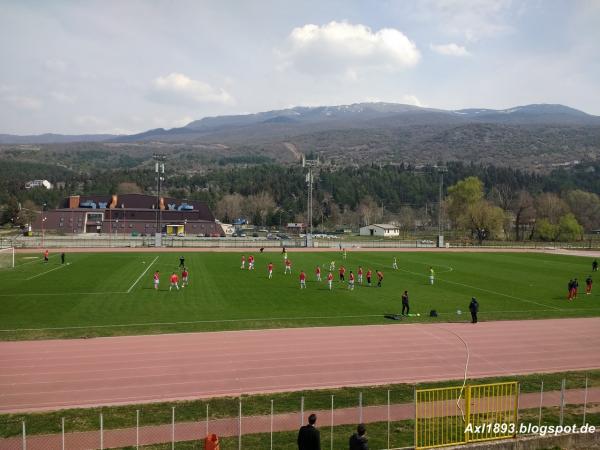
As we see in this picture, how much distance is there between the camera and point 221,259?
5819cm

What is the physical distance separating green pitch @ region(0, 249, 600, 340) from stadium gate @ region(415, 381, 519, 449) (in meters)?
11.8

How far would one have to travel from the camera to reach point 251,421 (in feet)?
45.2

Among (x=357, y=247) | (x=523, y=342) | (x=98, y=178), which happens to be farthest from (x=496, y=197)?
(x=523, y=342)

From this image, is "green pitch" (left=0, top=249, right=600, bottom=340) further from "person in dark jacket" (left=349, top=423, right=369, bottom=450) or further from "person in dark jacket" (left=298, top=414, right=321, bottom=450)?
"person in dark jacket" (left=349, top=423, right=369, bottom=450)

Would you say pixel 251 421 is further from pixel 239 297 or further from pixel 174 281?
pixel 174 281

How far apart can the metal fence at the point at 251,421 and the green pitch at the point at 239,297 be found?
965 centimetres

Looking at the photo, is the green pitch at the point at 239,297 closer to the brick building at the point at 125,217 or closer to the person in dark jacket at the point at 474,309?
the person in dark jacket at the point at 474,309

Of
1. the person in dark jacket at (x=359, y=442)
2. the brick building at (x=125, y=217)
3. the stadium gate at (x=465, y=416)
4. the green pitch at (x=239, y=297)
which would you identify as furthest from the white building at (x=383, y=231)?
the person in dark jacket at (x=359, y=442)

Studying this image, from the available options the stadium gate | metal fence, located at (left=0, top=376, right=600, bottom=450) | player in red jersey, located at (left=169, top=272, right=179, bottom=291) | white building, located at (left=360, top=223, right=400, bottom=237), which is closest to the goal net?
player in red jersey, located at (left=169, top=272, right=179, bottom=291)

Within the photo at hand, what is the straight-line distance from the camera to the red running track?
1634 centimetres

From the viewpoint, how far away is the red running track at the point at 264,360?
16.3m

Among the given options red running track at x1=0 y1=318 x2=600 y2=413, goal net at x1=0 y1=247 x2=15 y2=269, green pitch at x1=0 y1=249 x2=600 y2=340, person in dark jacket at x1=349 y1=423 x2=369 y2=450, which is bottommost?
red running track at x1=0 y1=318 x2=600 y2=413

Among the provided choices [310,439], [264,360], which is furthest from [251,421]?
[264,360]

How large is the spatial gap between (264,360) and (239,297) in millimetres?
13955
